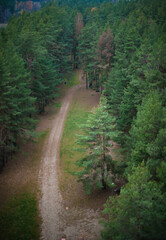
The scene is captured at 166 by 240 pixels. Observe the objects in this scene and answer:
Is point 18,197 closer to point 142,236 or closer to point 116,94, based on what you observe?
point 142,236

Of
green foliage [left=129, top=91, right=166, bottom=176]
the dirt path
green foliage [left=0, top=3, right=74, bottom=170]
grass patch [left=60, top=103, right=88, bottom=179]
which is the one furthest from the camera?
grass patch [left=60, top=103, right=88, bottom=179]

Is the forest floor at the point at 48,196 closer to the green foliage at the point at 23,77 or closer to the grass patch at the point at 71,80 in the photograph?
the green foliage at the point at 23,77

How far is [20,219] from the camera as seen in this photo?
17.1m

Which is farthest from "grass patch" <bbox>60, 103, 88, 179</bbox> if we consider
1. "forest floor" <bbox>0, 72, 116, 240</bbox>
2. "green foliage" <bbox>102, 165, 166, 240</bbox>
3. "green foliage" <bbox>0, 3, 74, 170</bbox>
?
"green foliage" <bbox>102, 165, 166, 240</bbox>

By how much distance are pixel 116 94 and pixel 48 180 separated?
14063 millimetres

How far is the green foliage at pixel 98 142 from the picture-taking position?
16.4 m

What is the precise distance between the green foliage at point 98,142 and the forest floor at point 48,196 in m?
2.45

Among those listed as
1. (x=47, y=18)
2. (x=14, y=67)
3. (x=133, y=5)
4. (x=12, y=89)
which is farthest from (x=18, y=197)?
(x=133, y=5)

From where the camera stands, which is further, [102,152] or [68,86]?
[68,86]

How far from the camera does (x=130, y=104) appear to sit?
23156 millimetres

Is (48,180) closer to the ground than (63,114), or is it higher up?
closer to the ground

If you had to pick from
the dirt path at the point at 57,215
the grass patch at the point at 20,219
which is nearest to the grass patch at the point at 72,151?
the dirt path at the point at 57,215

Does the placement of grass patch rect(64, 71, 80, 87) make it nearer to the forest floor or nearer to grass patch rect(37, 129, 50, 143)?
the forest floor

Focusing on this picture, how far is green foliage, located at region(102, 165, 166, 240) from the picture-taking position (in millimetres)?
8695
